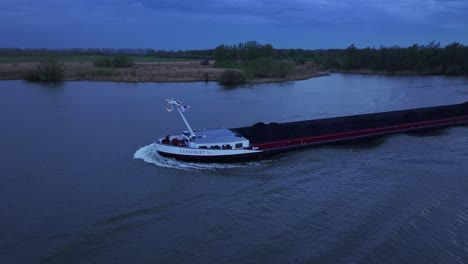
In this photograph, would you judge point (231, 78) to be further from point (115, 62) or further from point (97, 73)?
point (115, 62)

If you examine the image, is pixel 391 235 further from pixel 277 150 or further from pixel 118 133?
pixel 118 133

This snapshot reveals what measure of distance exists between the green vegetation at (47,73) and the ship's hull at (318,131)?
38.8 m

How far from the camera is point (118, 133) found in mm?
20828

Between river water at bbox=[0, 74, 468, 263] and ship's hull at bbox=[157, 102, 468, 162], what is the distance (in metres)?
0.45

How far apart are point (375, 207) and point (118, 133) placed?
1353 cm

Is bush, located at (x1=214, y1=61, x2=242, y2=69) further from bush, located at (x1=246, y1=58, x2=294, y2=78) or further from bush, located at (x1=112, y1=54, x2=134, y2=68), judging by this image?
bush, located at (x1=112, y1=54, x2=134, y2=68)

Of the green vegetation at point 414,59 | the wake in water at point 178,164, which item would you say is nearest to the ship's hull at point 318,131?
the wake in water at point 178,164

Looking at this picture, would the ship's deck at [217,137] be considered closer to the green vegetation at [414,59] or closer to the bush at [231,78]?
the bush at [231,78]

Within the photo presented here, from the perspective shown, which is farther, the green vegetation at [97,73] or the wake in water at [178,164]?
the green vegetation at [97,73]

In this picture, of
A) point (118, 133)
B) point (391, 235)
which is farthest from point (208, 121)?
point (391, 235)

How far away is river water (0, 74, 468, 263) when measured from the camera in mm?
9469

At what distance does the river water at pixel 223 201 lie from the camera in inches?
373

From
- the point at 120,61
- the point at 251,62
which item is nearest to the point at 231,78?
the point at 251,62

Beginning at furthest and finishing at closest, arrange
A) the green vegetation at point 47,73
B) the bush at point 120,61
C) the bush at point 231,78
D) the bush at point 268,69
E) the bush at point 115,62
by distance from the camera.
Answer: the bush at point 120,61
the bush at point 115,62
the bush at point 268,69
the green vegetation at point 47,73
the bush at point 231,78
